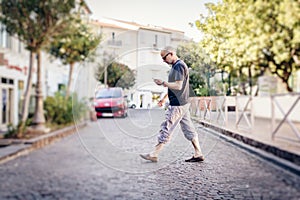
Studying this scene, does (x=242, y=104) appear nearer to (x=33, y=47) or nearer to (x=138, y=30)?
(x=138, y=30)

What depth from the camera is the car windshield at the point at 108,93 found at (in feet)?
1.49

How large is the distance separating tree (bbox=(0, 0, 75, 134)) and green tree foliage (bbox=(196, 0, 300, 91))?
308mm

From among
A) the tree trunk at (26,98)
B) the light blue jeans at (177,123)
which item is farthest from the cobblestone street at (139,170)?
the tree trunk at (26,98)

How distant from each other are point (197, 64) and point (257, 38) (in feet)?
0.29

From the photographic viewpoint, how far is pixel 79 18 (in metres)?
0.70

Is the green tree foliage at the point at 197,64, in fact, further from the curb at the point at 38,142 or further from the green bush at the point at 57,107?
the curb at the point at 38,142

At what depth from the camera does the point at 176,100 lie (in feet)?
1.35

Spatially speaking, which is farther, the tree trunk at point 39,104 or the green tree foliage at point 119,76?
the tree trunk at point 39,104

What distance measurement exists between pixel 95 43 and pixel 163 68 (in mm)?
222

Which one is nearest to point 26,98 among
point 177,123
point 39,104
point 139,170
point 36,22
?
point 39,104

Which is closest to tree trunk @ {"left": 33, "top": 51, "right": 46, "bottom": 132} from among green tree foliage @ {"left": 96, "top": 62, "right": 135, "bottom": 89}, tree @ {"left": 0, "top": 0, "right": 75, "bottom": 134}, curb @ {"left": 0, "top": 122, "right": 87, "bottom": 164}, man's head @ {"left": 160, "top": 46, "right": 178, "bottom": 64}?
tree @ {"left": 0, "top": 0, "right": 75, "bottom": 134}

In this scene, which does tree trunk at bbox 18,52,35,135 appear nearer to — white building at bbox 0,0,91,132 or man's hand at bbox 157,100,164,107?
white building at bbox 0,0,91,132

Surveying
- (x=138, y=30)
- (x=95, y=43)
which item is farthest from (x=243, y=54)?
(x=95, y=43)

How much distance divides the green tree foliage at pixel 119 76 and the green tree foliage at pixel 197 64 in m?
0.08
